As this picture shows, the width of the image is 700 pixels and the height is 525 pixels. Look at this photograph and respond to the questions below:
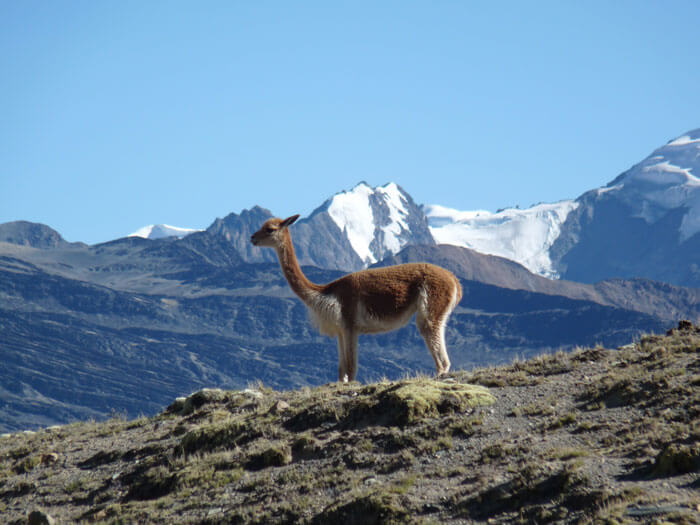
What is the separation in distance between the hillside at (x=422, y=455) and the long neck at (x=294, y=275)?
290 cm

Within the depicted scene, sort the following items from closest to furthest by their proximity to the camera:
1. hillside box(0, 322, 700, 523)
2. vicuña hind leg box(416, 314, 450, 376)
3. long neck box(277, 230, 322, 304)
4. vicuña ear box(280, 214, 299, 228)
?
hillside box(0, 322, 700, 523), vicuña hind leg box(416, 314, 450, 376), long neck box(277, 230, 322, 304), vicuña ear box(280, 214, 299, 228)

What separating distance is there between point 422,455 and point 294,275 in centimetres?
883

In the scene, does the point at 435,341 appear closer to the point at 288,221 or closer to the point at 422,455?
the point at 288,221

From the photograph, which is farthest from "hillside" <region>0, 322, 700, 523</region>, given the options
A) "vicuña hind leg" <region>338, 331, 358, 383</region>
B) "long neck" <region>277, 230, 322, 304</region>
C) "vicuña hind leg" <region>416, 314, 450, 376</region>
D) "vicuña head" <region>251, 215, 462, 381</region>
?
"long neck" <region>277, 230, 322, 304</region>

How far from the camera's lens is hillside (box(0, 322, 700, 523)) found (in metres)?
10.3

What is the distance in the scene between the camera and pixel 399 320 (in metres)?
18.8

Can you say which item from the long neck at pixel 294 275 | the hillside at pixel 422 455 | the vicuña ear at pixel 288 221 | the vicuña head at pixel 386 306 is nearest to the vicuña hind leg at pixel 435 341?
the vicuña head at pixel 386 306

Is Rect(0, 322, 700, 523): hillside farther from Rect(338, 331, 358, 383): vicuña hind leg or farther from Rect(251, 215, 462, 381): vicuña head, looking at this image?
Rect(251, 215, 462, 381): vicuña head

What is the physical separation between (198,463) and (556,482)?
19.6 ft

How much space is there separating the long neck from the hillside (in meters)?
2.90

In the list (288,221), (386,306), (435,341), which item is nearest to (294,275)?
(288,221)

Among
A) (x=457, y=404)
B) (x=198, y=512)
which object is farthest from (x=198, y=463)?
(x=457, y=404)

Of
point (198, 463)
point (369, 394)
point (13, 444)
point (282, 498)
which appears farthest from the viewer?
point (13, 444)

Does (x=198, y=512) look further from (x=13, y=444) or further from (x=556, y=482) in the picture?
(x=13, y=444)
